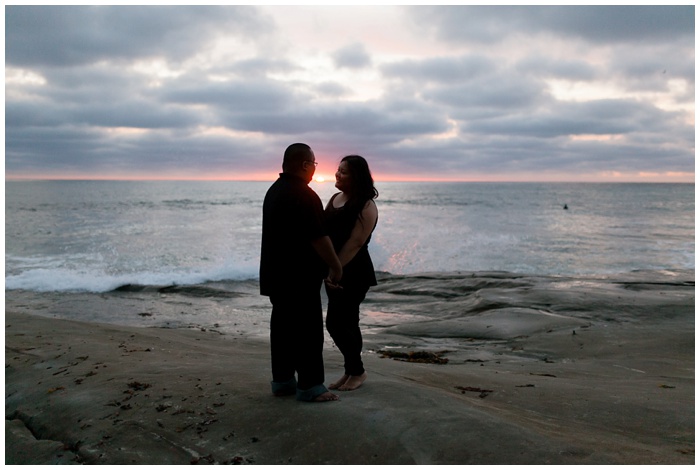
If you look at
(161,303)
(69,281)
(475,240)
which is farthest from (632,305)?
(475,240)

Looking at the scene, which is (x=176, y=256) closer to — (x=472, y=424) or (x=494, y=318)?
(x=494, y=318)

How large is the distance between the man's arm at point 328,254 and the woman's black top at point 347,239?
0.24 metres

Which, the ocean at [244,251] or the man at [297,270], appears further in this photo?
the ocean at [244,251]

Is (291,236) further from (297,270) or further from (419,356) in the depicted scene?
(419,356)

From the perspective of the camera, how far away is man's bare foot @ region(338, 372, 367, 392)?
4.32 meters

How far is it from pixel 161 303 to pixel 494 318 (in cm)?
699

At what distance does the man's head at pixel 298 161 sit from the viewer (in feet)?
13.5

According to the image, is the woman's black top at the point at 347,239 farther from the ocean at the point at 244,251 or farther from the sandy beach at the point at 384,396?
the ocean at the point at 244,251

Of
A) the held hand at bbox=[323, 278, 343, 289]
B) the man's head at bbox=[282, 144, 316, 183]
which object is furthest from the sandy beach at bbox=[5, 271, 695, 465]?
the man's head at bbox=[282, 144, 316, 183]

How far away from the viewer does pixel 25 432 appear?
3969mm

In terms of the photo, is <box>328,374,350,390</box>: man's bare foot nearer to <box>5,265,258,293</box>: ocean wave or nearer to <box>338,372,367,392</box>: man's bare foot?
<box>338,372,367,392</box>: man's bare foot

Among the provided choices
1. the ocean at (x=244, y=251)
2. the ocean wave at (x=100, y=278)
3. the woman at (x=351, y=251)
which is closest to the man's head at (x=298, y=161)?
the woman at (x=351, y=251)

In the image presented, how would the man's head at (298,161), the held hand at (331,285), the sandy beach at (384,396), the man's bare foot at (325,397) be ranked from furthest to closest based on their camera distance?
the held hand at (331,285)
the man's head at (298,161)
the man's bare foot at (325,397)
the sandy beach at (384,396)

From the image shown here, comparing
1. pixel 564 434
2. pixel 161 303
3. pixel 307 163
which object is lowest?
pixel 161 303
